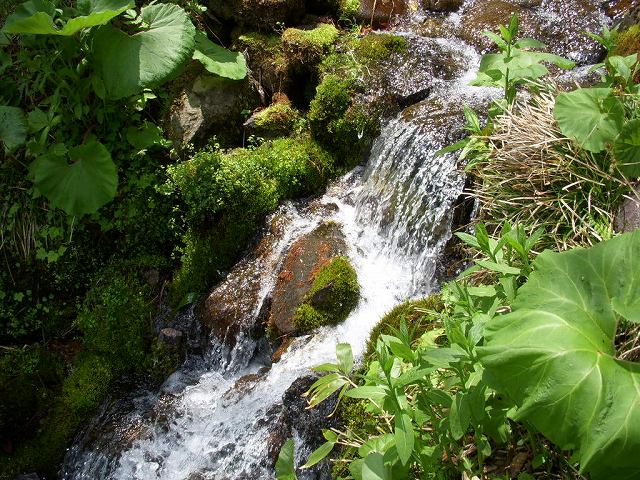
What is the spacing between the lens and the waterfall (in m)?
3.79

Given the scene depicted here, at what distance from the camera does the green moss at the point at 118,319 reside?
4613mm

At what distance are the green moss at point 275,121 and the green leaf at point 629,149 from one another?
3.76 meters

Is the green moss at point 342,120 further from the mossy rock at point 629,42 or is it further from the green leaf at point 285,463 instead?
the green leaf at point 285,463

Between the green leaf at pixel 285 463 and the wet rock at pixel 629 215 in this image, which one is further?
the wet rock at pixel 629 215

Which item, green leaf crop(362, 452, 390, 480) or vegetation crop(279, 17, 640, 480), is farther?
green leaf crop(362, 452, 390, 480)

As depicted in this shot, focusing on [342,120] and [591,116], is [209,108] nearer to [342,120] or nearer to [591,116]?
[342,120]

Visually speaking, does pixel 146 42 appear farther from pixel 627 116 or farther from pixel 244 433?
pixel 627 116

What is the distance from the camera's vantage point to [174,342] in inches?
181

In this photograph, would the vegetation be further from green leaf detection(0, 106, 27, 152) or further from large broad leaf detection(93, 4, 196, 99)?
green leaf detection(0, 106, 27, 152)

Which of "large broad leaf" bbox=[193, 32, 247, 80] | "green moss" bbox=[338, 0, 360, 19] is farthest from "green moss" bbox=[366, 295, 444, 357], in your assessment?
"green moss" bbox=[338, 0, 360, 19]

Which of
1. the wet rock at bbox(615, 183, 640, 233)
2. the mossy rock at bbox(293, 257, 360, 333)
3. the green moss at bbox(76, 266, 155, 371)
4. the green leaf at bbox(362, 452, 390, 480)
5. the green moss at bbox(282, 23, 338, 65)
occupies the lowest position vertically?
the green moss at bbox(76, 266, 155, 371)

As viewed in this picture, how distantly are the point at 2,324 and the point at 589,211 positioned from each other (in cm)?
500

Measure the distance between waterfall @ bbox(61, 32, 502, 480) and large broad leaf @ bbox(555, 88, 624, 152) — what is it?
172 centimetres

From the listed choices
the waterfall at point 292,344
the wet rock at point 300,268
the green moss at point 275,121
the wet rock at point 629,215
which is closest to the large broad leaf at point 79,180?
the waterfall at point 292,344
